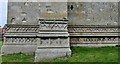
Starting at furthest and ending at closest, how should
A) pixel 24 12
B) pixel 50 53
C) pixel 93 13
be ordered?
pixel 93 13
pixel 24 12
pixel 50 53

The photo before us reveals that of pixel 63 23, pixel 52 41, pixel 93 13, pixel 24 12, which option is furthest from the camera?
pixel 93 13

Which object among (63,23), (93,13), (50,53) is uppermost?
(93,13)

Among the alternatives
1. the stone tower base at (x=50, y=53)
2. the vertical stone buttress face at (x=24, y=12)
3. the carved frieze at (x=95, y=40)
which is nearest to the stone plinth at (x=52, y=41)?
the stone tower base at (x=50, y=53)

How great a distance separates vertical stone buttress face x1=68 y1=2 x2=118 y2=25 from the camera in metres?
20.3

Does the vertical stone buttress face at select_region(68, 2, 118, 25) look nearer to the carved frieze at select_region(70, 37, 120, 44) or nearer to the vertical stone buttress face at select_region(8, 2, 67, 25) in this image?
the carved frieze at select_region(70, 37, 120, 44)

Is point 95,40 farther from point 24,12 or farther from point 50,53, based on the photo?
point 50,53

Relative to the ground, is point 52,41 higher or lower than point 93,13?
lower

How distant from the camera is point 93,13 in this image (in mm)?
20453

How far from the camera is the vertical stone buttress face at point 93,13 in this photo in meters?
20.3

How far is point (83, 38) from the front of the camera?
65.1ft

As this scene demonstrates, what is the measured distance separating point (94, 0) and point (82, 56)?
241 inches

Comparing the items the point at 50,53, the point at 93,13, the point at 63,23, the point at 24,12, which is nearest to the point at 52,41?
the point at 50,53

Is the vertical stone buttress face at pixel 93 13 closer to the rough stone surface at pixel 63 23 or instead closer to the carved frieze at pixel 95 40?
the rough stone surface at pixel 63 23

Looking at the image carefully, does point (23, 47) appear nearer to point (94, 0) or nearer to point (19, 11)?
point (19, 11)
